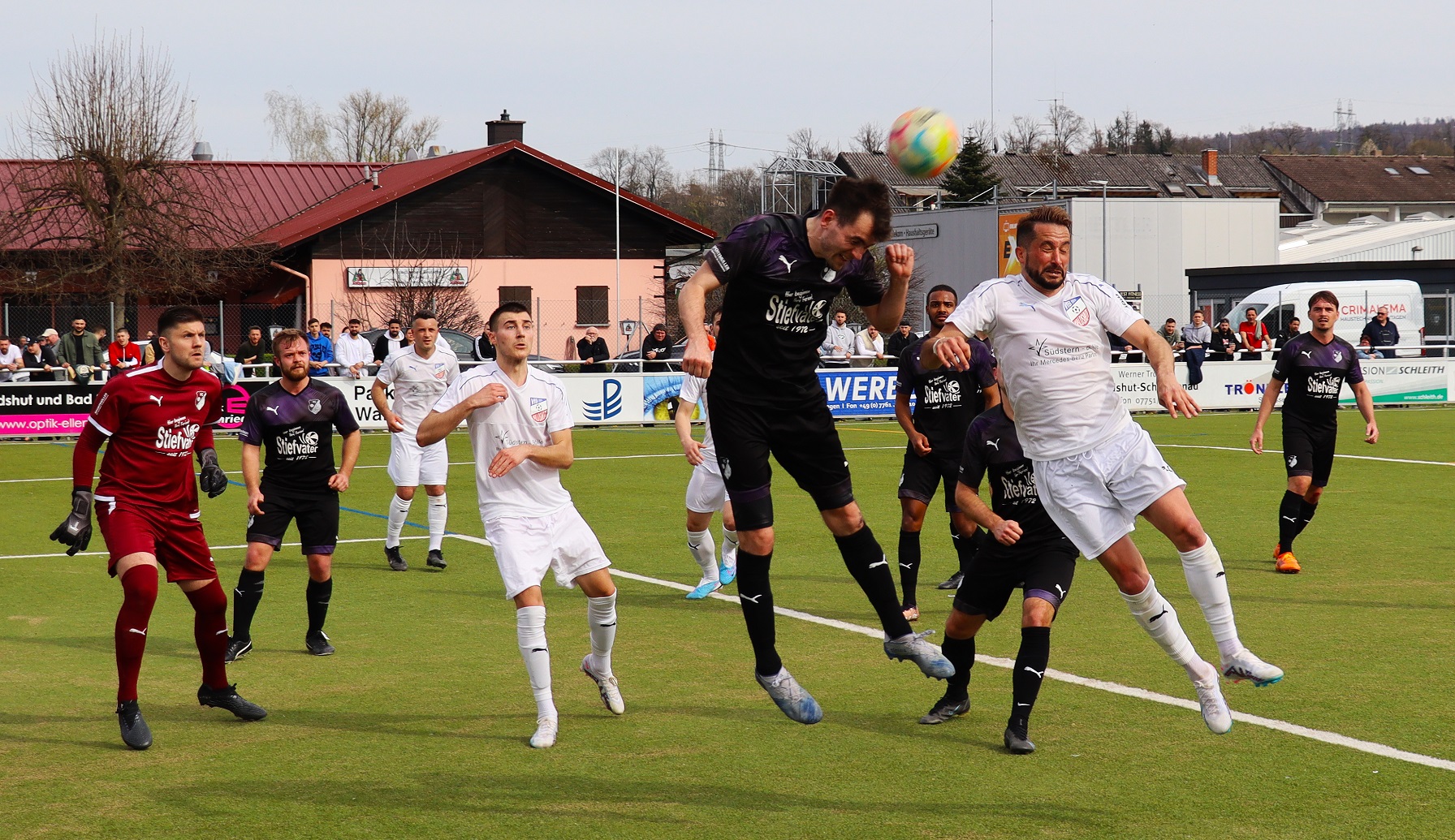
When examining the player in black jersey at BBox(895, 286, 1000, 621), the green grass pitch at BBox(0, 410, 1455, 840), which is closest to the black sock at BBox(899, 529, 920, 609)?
the player in black jersey at BBox(895, 286, 1000, 621)

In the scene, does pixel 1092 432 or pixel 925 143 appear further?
pixel 925 143

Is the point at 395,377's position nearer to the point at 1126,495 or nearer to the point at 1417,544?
the point at 1126,495

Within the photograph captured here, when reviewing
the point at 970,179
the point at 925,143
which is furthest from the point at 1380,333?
the point at 970,179

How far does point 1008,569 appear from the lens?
652cm

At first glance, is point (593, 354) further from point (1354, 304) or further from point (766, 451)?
point (766, 451)

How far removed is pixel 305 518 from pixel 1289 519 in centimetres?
760

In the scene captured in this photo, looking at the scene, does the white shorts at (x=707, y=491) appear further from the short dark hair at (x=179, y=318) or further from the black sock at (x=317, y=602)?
the short dark hair at (x=179, y=318)

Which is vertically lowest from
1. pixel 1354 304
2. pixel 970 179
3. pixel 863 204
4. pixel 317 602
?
pixel 317 602

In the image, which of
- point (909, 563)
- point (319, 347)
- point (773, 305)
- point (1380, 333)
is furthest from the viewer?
point (1380, 333)

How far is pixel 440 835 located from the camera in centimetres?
524

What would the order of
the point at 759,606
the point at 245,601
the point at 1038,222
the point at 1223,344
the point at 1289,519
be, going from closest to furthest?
the point at 1038,222 → the point at 759,606 → the point at 245,601 → the point at 1289,519 → the point at 1223,344

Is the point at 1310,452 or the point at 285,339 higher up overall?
the point at 285,339

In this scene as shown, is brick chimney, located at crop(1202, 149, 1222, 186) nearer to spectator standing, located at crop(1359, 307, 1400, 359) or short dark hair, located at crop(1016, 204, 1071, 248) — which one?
spectator standing, located at crop(1359, 307, 1400, 359)

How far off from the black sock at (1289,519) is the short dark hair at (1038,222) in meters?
6.13
